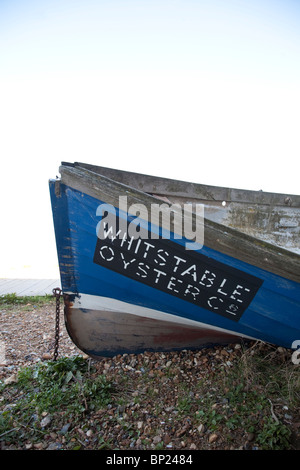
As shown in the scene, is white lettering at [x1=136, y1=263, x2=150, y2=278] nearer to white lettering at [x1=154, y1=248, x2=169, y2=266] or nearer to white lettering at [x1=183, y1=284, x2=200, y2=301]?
white lettering at [x1=154, y1=248, x2=169, y2=266]

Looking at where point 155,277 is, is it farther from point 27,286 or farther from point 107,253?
point 27,286

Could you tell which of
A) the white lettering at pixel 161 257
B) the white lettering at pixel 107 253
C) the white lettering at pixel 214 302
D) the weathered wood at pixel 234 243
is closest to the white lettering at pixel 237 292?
the white lettering at pixel 214 302

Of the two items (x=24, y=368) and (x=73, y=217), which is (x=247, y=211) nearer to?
(x=73, y=217)

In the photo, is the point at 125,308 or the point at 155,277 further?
the point at 125,308

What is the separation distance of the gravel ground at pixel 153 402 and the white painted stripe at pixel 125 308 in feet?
1.41

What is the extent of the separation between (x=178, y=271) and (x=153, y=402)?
115 cm

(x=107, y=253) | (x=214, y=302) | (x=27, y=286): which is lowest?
(x=27, y=286)

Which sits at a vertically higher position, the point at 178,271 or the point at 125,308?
the point at 178,271

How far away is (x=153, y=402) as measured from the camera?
2260 millimetres

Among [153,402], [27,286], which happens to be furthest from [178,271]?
[27,286]

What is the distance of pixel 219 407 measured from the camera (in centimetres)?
213

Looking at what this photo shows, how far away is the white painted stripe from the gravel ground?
431 mm
